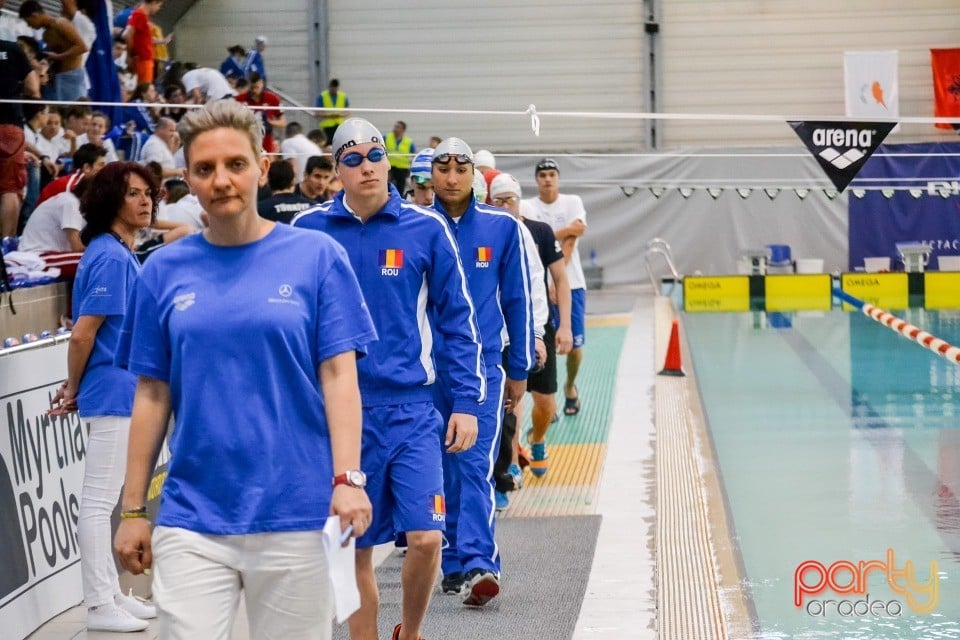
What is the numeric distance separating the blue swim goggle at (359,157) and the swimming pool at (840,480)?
2.33 metres

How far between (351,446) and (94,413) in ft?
7.79

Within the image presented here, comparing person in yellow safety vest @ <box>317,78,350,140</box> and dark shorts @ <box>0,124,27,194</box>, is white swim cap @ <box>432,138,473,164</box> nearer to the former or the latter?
dark shorts @ <box>0,124,27,194</box>

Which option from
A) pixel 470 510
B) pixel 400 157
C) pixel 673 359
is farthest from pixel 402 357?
pixel 400 157

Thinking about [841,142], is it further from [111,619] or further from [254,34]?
[254,34]

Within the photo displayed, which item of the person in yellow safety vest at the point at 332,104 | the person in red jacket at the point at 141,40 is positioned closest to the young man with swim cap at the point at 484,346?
the person in red jacket at the point at 141,40

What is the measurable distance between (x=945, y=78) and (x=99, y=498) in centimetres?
2459

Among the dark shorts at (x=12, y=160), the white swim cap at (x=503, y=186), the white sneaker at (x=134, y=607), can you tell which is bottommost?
the white sneaker at (x=134, y=607)

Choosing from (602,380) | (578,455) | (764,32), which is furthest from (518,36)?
(578,455)

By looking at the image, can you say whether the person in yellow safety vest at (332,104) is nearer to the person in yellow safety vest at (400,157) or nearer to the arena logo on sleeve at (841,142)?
the person in yellow safety vest at (400,157)

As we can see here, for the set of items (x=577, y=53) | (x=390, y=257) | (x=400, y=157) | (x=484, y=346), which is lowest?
(x=484, y=346)

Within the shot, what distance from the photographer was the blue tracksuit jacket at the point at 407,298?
454 centimetres

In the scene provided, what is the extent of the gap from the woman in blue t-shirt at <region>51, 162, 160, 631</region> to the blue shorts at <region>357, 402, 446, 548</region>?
3.90 ft

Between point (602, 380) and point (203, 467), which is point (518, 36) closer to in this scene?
point (602, 380)

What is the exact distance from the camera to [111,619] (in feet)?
17.4
